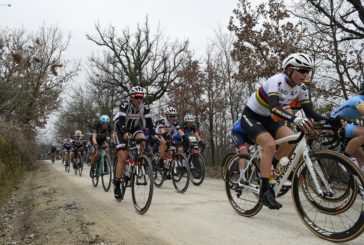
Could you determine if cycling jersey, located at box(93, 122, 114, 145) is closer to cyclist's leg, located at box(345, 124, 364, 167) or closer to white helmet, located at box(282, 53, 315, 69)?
cyclist's leg, located at box(345, 124, 364, 167)

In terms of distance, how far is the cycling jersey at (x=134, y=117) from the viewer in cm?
745

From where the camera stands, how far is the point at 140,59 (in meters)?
37.2

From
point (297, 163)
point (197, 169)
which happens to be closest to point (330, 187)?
point (297, 163)

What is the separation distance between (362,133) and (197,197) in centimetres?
351

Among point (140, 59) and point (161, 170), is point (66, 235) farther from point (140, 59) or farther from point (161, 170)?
point (140, 59)

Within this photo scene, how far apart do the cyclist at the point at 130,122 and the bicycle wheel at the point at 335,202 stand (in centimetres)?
363

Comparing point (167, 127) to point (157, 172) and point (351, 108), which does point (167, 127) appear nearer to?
point (157, 172)

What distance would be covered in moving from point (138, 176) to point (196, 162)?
12.5ft

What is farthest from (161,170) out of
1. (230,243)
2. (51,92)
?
(51,92)

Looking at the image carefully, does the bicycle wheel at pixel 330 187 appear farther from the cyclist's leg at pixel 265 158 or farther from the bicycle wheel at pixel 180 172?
the bicycle wheel at pixel 180 172

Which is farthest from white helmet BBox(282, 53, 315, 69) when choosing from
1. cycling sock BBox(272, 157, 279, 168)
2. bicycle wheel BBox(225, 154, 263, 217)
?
bicycle wheel BBox(225, 154, 263, 217)

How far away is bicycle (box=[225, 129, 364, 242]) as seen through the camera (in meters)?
3.94

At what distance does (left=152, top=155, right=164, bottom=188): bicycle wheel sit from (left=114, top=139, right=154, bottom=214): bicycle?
8.45ft

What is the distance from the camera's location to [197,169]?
10328mm
